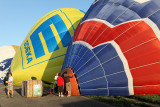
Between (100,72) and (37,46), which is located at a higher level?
(37,46)

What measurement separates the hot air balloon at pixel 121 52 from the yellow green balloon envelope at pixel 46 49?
12.3ft

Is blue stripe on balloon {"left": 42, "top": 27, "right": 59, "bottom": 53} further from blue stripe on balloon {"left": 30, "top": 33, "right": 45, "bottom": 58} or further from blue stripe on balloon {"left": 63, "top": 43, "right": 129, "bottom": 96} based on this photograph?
blue stripe on balloon {"left": 63, "top": 43, "right": 129, "bottom": 96}

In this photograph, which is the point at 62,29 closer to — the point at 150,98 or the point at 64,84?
the point at 64,84

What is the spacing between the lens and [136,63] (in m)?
6.69

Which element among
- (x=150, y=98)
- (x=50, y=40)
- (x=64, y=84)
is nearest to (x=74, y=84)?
(x=64, y=84)

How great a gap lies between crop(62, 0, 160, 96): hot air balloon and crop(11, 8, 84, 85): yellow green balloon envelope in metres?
3.76

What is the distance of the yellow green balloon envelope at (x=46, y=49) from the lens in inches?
462

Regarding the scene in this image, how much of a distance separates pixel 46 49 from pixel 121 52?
629 cm

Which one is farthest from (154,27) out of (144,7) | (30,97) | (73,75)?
(30,97)

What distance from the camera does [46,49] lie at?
12.0 m

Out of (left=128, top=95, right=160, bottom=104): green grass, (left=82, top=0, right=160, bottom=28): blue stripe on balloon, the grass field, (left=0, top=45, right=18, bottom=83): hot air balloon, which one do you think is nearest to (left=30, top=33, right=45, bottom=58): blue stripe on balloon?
(left=0, top=45, right=18, bottom=83): hot air balloon

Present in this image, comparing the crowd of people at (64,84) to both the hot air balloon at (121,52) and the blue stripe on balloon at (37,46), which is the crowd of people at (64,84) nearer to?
the hot air balloon at (121,52)

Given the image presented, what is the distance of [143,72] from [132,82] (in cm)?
53

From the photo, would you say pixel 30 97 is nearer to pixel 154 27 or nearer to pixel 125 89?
pixel 125 89
